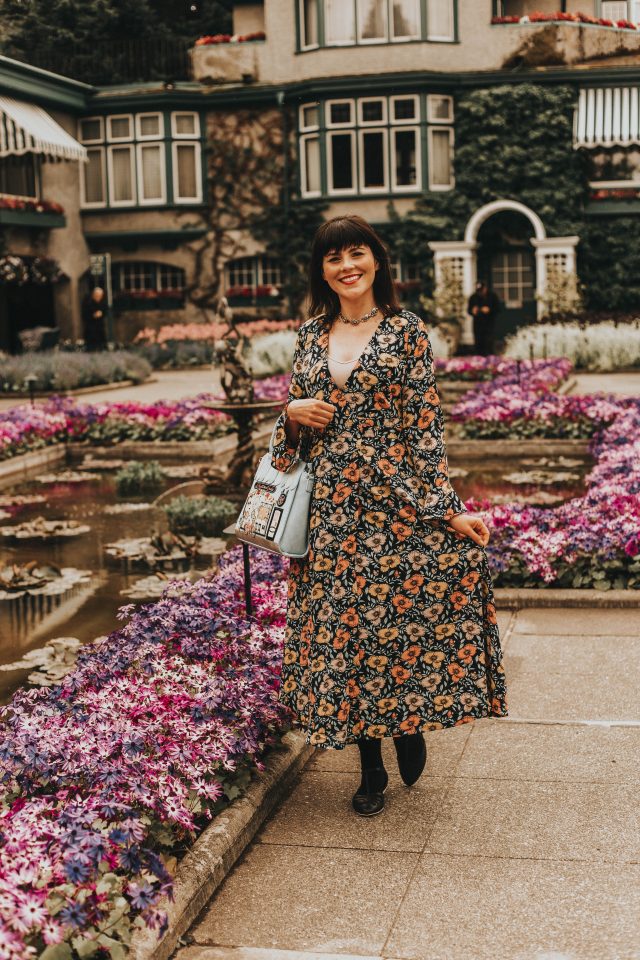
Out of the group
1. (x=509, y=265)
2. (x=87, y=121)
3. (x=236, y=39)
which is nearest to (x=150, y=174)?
(x=87, y=121)

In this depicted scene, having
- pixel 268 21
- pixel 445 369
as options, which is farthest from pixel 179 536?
pixel 268 21

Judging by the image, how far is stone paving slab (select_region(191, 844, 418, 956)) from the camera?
10.9ft

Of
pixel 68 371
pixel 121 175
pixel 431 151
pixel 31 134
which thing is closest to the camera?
pixel 68 371

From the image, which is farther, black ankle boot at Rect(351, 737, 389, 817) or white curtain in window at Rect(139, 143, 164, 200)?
white curtain in window at Rect(139, 143, 164, 200)

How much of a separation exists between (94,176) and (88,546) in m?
25.8

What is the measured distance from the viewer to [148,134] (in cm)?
3303

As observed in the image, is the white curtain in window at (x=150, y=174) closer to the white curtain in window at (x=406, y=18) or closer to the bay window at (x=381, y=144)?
the bay window at (x=381, y=144)

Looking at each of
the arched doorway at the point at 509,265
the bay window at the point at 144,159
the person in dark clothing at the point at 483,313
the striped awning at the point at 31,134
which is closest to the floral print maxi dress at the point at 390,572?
the person in dark clothing at the point at 483,313

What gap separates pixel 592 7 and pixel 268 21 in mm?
8649

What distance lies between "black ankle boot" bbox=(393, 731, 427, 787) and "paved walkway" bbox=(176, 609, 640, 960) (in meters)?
0.07

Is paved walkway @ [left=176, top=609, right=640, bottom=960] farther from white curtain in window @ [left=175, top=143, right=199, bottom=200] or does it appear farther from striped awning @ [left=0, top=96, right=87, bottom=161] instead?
white curtain in window @ [left=175, top=143, right=199, bottom=200]

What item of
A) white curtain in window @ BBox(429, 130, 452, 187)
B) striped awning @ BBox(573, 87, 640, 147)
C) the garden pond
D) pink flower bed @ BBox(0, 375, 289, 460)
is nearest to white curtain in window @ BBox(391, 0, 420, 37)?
white curtain in window @ BBox(429, 130, 452, 187)

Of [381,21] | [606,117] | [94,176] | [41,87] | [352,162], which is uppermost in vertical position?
[381,21]

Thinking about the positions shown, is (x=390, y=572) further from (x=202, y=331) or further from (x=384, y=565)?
(x=202, y=331)
